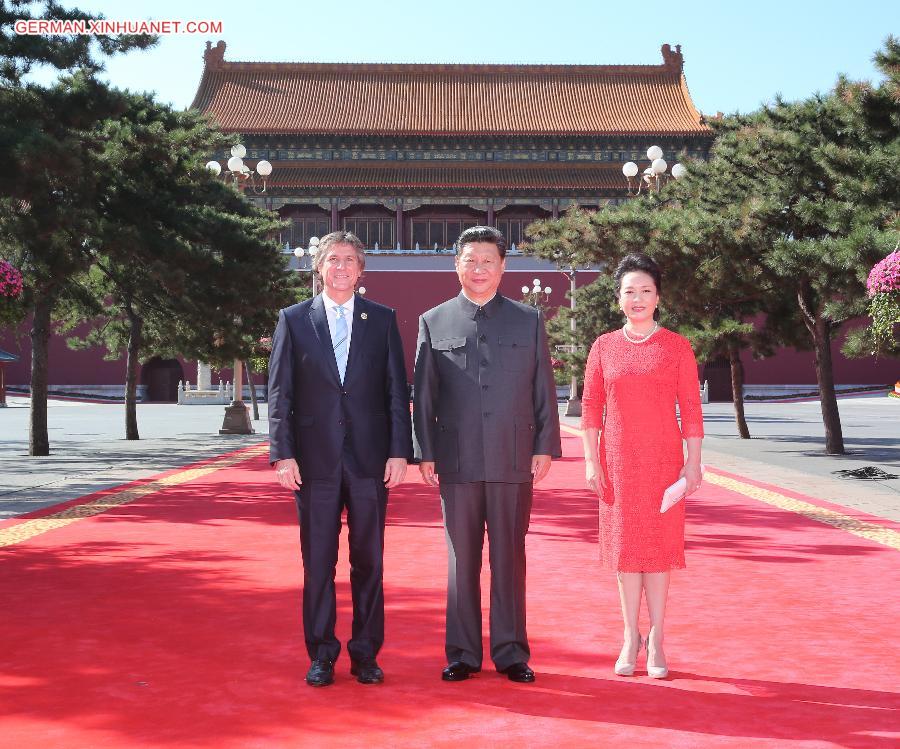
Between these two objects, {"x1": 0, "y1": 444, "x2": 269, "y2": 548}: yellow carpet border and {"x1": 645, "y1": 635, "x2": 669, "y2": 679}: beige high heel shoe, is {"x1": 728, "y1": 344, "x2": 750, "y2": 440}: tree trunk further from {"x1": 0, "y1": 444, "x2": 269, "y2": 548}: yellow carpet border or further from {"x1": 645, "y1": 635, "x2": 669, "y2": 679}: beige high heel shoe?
{"x1": 645, "y1": 635, "x2": 669, "y2": 679}: beige high heel shoe

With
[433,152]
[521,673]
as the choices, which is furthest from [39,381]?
[433,152]

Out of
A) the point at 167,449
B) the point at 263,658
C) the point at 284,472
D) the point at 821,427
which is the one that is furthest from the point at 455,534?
the point at 821,427

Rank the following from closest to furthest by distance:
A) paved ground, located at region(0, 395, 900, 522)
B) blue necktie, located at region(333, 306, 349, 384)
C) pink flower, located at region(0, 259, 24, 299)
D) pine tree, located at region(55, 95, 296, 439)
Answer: blue necktie, located at region(333, 306, 349, 384), pink flower, located at region(0, 259, 24, 299), paved ground, located at region(0, 395, 900, 522), pine tree, located at region(55, 95, 296, 439)

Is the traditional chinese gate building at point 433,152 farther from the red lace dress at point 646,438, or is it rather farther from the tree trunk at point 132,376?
the red lace dress at point 646,438

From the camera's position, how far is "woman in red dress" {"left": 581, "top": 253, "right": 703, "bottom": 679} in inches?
175

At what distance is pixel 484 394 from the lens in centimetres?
446

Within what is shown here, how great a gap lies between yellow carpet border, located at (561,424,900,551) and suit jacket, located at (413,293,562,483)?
4.53 metres

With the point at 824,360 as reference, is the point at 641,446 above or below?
below

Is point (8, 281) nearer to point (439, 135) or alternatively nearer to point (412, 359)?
point (412, 359)

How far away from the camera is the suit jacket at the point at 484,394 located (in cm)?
443

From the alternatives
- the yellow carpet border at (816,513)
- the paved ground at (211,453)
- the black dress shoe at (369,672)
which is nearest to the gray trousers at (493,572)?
the black dress shoe at (369,672)

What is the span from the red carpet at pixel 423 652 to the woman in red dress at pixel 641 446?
36 cm

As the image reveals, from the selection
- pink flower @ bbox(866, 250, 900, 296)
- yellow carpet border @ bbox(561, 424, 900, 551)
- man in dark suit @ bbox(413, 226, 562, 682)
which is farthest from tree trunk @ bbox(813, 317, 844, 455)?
man in dark suit @ bbox(413, 226, 562, 682)

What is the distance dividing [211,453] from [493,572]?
46.7 feet
